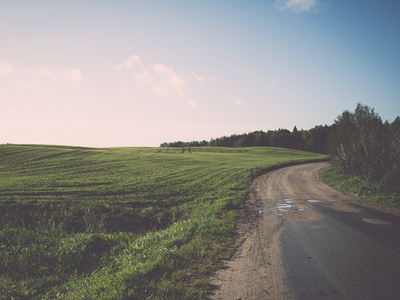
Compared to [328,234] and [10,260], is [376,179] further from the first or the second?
[10,260]

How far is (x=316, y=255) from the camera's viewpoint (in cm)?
737

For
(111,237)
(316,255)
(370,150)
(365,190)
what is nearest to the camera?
(316,255)

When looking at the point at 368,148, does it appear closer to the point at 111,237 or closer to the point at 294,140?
the point at 111,237

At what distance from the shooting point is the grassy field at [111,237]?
245 inches

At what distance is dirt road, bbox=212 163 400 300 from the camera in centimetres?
545

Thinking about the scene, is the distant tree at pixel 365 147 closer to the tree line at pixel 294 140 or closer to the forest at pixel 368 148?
the forest at pixel 368 148

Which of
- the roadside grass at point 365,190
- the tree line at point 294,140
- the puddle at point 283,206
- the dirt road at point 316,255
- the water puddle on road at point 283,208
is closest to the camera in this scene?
the dirt road at point 316,255

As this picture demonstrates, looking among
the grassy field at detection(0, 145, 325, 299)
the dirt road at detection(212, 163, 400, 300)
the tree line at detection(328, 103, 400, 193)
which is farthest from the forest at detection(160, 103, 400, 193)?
the grassy field at detection(0, 145, 325, 299)

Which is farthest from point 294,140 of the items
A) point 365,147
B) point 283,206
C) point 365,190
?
point 283,206

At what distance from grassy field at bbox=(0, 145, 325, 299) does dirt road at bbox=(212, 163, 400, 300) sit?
0.89m

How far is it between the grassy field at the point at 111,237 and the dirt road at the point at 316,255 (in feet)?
2.93

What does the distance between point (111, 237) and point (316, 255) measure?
9.31m

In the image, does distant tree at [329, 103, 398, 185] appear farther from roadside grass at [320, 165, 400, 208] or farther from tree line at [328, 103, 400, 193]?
roadside grass at [320, 165, 400, 208]

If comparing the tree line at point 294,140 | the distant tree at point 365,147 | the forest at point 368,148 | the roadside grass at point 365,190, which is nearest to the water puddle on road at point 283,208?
the roadside grass at point 365,190
